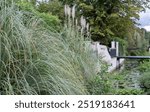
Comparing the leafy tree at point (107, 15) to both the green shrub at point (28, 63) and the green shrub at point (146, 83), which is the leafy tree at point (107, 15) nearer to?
the green shrub at point (146, 83)

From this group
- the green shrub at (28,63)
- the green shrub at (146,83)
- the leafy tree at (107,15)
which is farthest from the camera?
the leafy tree at (107,15)

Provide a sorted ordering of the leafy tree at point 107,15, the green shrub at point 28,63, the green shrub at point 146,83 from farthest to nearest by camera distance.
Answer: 1. the leafy tree at point 107,15
2. the green shrub at point 146,83
3. the green shrub at point 28,63

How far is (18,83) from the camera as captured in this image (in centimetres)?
288

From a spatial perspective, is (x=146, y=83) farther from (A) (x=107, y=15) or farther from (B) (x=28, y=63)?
(A) (x=107, y=15)

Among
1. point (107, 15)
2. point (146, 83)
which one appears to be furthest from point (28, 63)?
point (107, 15)

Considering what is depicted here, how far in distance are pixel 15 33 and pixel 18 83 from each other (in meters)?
0.43

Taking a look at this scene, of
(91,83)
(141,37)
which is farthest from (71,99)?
(141,37)

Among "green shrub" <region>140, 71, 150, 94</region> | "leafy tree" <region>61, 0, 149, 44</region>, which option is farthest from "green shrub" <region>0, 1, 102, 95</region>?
"leafy tree" <region>61, 0, 149, 44</region>

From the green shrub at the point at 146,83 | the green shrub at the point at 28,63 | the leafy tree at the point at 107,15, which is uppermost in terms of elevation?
the leafy tree at the point at 107,15

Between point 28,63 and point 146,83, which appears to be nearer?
point 28,63

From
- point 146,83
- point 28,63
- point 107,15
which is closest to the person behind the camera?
point 28,63

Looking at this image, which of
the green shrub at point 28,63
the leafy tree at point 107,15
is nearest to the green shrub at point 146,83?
the green shrub at point 28,63

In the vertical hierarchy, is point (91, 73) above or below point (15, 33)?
below

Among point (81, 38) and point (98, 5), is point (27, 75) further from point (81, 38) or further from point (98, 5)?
point (98, 5)
